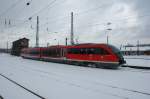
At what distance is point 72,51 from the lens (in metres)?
28.4

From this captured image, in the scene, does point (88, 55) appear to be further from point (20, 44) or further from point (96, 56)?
point (20, 44)

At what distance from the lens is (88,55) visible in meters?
24.9

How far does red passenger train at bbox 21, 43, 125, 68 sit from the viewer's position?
2194 centimetres

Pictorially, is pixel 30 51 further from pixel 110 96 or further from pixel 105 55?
pixel 110 96

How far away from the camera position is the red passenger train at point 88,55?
2194 cm

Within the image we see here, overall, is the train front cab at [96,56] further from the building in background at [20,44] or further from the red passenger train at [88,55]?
the building in background at [20,44]

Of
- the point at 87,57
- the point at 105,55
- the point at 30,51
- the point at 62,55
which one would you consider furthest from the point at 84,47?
the point at 30,51

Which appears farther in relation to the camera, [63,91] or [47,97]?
[63,91]

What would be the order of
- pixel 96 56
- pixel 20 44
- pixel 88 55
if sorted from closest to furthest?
1. pixel 96 56
2. pixel 88 55
3. pixel 20 44

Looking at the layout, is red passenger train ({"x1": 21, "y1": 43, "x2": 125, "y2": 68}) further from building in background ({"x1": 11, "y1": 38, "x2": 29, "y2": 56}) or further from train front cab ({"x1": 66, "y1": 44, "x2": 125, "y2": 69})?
building in background ({"x1": 11, "y1": 38, "x2": 29, "y2": 56})

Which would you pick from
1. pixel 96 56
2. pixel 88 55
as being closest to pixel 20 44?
pixel 88 55

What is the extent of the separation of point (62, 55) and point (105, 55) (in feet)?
32.5

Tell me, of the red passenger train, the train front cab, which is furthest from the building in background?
the train front cab

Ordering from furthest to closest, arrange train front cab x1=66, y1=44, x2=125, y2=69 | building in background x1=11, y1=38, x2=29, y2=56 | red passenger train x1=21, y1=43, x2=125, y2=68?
1. building in background x1=11, y1=38, x2=29, y2=56
2. red passenger train x1=21, y1=43, x2=125, y2=68
3. train front cab x1=66, y1=44, x2=125, y2=69
